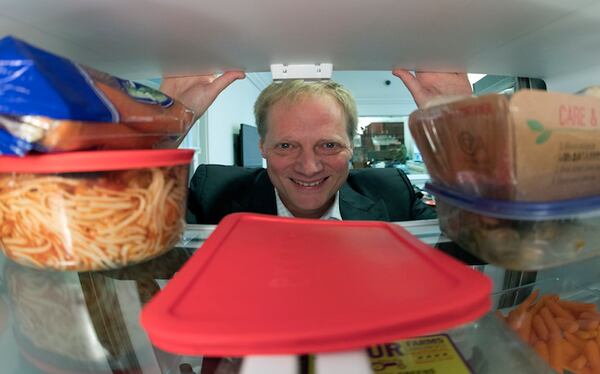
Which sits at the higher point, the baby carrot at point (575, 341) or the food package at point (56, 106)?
the food package at point (56, 106)

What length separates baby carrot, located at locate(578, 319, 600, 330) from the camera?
0.53 metres

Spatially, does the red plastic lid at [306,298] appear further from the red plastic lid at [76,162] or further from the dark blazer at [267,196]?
the dark blazer at [267,196]

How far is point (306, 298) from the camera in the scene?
30cm

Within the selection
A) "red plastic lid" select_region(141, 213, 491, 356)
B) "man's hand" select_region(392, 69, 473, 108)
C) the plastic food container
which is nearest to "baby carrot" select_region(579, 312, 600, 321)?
the plastic food container

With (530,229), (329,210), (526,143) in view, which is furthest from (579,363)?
(329,210)

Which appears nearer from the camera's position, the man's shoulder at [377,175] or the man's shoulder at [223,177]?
the man's shoulder at [223,177]

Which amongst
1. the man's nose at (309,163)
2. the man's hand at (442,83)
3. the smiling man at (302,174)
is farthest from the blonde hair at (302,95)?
the man's hand at (442,83)

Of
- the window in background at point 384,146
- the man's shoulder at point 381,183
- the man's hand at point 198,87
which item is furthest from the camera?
the window in background at point 384,146

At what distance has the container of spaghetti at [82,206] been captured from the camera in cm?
37

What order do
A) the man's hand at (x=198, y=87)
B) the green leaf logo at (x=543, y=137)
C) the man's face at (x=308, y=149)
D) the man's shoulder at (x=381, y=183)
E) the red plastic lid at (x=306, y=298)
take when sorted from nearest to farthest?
1. the red plastic lid at (x=306, y=298)
2. the green leaf logo at (x=543, y=137)
3. the man's hand at (x=198, y=87)
4. the man's face at (x=308, y=149)
5. the man's shoulder at (x=381, y=183)

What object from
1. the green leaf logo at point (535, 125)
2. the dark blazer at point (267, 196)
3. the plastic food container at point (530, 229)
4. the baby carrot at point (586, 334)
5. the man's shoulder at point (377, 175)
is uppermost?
the green leaf logo at point (535, 125)

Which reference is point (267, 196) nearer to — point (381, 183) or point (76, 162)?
point (381, 183)

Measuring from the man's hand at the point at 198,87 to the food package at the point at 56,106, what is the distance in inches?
14.0

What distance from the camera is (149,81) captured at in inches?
33.8
